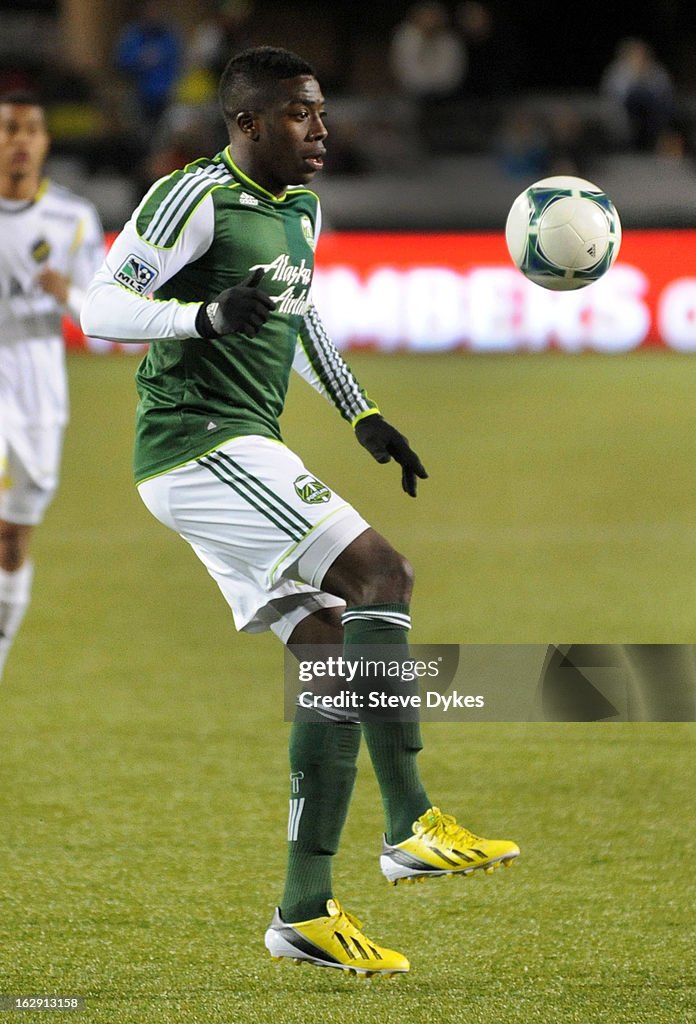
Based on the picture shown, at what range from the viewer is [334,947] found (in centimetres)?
339

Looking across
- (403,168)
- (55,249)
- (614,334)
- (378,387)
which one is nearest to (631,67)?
(403,168)

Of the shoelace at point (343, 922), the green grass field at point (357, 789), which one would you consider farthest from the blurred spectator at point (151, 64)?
the shoelace at point (343, 922)

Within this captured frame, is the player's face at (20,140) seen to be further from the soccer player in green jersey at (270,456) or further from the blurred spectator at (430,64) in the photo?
the blurred spectator at (430,64)

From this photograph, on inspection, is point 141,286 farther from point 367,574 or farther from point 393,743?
point 393,743

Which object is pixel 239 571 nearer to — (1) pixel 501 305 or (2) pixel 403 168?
(1) pixel 501 305

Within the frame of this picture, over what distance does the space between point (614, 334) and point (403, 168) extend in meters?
4.27

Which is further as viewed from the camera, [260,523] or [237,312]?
[260,523]

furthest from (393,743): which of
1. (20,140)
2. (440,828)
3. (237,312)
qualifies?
(20,140)

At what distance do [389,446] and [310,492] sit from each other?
0.37m

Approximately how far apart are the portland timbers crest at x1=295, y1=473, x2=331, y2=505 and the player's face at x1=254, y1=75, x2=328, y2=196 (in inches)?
28.7

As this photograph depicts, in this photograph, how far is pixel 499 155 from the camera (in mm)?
18297

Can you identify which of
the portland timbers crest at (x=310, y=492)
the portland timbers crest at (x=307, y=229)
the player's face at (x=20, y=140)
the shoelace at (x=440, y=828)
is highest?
the player's face at (x=20, y=140)

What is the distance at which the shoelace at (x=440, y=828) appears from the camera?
11.8 ft

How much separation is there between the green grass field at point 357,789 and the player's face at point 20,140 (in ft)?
6.40
